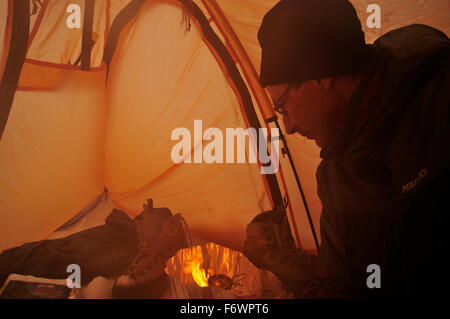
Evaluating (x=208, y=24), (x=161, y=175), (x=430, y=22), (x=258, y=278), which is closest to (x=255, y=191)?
(x=258, y=278)

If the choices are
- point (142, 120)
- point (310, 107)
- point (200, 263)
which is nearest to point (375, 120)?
point (310, 107)

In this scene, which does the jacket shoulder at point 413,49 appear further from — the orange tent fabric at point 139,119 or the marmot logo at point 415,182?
the orange tent fabric at point 139,119

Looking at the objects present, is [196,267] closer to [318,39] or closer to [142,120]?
[142,120]

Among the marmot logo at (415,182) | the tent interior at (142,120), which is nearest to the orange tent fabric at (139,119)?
the tent interior at (142,120)

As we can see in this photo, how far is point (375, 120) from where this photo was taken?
0.72 m

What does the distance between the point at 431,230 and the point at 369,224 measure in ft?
0.47

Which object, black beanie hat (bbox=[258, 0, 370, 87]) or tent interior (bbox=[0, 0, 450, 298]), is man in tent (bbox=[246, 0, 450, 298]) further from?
tent interior (bbox=[0, 0, 450, 298])

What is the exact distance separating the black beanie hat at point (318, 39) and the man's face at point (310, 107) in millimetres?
40

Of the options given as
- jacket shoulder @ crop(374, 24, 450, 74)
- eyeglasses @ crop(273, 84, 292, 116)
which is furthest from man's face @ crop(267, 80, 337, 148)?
jacket shoulder @ crop(374, 24, 450, 74)

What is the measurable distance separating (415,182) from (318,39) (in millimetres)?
419

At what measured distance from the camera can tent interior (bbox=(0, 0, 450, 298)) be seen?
1054 millimetres

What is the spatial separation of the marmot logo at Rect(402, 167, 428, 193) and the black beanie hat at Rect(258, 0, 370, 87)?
29cm

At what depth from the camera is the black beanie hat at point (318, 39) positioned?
0.70 metres
